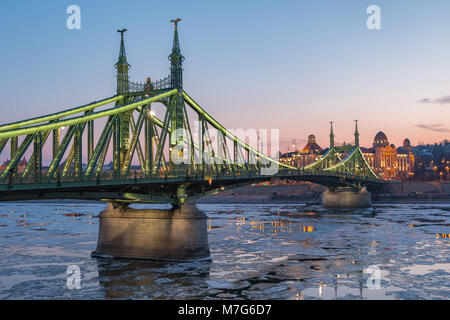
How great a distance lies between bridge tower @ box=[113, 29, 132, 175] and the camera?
126 ft

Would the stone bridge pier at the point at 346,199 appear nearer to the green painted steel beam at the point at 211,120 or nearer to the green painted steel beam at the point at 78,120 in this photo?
the green painted steel beam at the point at 211,120

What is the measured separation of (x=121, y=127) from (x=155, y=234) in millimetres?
9466

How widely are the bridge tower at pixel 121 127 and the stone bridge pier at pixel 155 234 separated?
4882 millimetres

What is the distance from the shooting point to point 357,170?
152m

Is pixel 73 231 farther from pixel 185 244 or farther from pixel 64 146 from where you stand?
pixel 64 146

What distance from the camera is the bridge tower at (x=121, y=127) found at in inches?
1515

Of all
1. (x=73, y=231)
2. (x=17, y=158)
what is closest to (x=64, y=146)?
(x=17, y=158)

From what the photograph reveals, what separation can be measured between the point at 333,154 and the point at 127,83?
10919 centimetres

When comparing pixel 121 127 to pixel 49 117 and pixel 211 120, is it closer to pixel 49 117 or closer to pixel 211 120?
pixel 49 117

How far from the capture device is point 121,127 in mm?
39625

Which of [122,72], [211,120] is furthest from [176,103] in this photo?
[211,120]

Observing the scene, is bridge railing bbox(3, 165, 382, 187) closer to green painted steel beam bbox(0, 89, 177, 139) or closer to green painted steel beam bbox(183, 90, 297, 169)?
green painted steel beam bbox(0, 89, 177, 139)

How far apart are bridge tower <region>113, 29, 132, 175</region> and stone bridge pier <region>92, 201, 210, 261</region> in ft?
16.0

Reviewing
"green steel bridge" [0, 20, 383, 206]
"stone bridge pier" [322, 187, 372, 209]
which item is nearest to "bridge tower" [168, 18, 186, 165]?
"green steel bridge" [0, 20, 383, 206]
